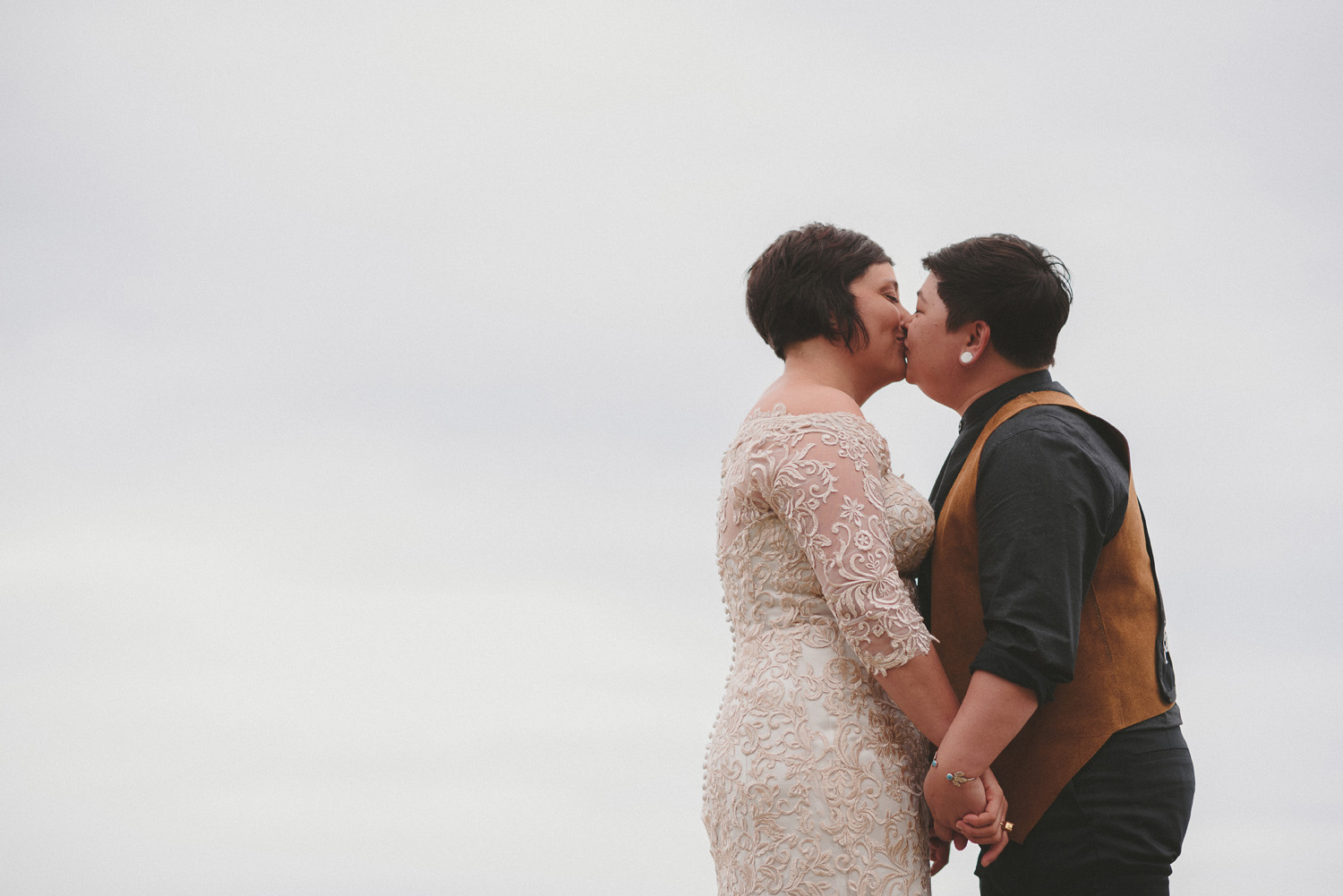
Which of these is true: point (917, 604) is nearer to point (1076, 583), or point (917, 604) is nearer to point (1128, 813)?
point (1076, 583)

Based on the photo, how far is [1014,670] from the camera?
239 centimetres

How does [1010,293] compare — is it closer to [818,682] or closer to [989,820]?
[818,682]

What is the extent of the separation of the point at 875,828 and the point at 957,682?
406mm

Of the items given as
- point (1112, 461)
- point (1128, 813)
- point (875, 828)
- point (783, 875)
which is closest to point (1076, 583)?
point (1112, 461)

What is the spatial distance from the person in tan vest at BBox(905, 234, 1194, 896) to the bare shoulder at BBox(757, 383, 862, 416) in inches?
12.9

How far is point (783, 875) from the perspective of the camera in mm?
2527

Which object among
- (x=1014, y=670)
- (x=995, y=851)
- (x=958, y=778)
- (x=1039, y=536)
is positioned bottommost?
(x=995, y=851)

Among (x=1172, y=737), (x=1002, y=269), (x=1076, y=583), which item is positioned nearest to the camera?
(x=1076, y=583)

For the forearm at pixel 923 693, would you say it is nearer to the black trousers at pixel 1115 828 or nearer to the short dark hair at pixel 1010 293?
the black trousers at pixel 1115 828

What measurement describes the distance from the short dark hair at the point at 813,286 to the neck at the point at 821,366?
0.02 meters

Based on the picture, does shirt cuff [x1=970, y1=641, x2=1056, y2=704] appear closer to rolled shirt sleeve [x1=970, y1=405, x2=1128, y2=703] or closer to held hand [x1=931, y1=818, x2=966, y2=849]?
rolled shirt sleeve [x1=970, y1=405, x2=1128, y2=703]

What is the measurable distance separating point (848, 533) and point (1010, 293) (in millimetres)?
748

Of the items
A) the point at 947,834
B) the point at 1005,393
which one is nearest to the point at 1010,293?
the point at 1005,393

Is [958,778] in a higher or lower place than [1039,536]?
lower
